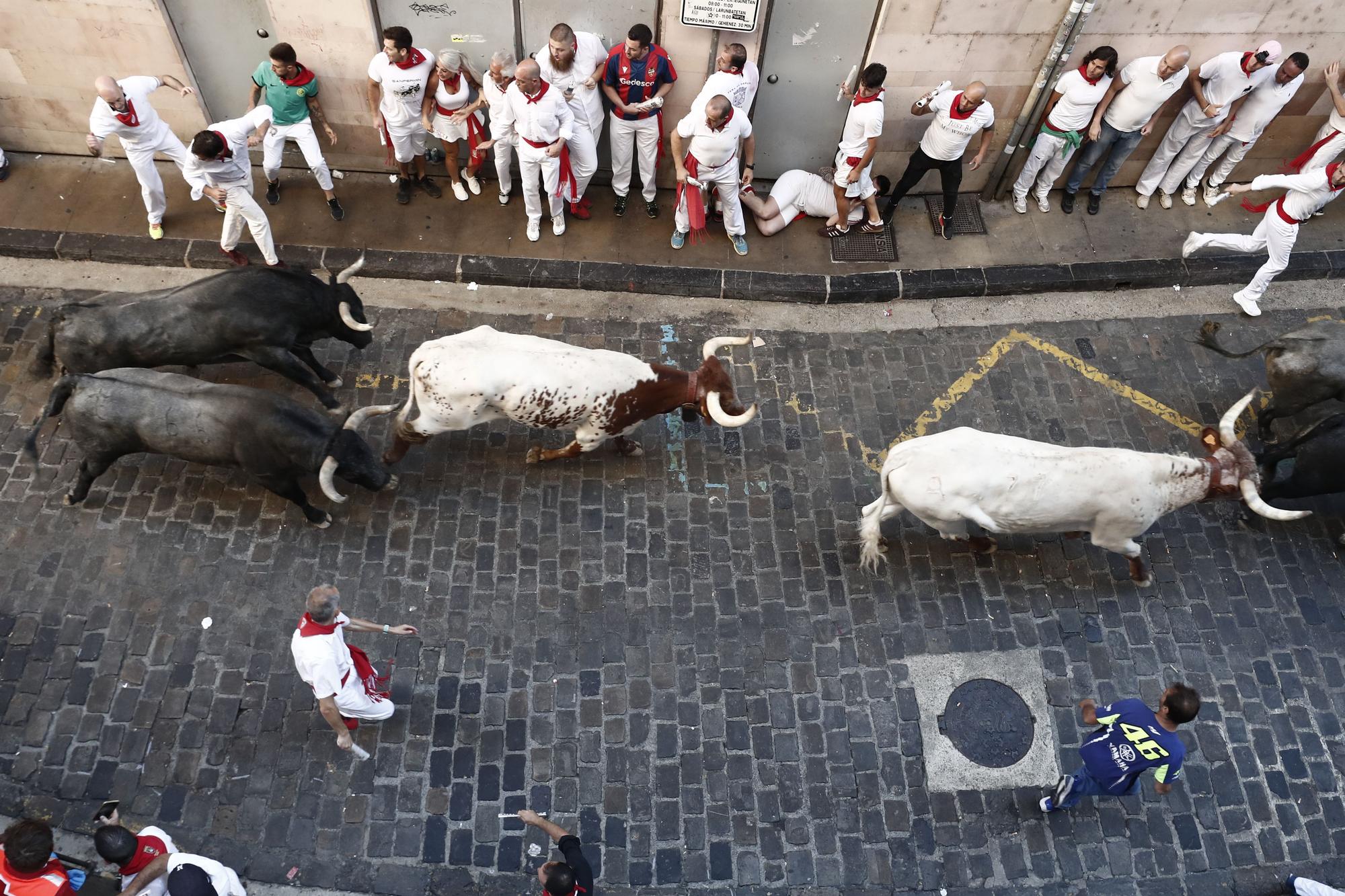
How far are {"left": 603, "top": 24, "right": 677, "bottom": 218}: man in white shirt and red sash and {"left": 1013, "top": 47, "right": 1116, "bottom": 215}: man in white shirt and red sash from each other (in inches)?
164

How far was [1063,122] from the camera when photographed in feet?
30.1

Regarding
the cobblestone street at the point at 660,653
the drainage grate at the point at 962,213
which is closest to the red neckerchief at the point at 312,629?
the cobblestone street at the point at 660,653

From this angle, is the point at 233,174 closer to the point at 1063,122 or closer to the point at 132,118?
the point at 132,118

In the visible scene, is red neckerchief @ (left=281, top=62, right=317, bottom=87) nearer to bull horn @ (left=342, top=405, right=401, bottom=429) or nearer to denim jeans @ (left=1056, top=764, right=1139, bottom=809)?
bull horn @ (left=342, top=405, right=401, bottom=429)

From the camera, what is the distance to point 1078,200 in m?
10.3

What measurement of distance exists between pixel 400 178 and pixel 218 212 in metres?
2.04

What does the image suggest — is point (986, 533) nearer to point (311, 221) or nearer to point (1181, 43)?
point (1181, 43)

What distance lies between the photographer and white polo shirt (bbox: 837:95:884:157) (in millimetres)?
8570

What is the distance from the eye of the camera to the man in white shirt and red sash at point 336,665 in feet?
16.8

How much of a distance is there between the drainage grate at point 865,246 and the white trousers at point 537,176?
10.3ft

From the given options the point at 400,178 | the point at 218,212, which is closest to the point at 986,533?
the point at 400,178

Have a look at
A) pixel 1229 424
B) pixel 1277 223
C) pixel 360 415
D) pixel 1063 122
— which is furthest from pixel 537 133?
pixel 1277 223

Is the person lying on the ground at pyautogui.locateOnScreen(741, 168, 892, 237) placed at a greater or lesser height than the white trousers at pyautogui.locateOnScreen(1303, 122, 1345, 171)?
greater

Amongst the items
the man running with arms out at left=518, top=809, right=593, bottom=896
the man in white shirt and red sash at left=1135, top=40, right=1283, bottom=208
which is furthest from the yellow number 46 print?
the man in white shirt and red sash at left=1135, top=40, right=1283, bottom=208
